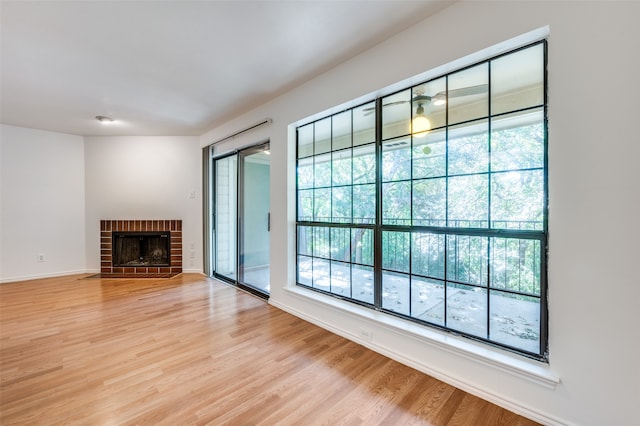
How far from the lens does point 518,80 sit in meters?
1.74

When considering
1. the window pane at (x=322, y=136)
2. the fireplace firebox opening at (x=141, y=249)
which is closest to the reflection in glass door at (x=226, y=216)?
the fireplace firebox opening at (x=141, y=249)

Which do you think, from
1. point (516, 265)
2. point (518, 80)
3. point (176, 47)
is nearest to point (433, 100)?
point (518, 80)

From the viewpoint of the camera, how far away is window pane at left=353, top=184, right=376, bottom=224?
2.44m

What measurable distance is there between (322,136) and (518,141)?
6.02ft

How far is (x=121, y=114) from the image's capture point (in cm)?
377

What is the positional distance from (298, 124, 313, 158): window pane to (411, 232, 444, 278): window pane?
5.28 feet

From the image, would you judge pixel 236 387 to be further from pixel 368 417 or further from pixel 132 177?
pixel 132 177

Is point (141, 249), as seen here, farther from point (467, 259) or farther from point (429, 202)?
point (467, 259)

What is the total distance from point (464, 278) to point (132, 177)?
5.66 meters

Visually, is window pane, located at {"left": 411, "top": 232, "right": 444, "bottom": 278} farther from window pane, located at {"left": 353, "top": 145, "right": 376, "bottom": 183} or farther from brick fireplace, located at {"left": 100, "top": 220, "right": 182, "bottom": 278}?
brick fireplace, located at {"left": 100, "top": 220, "right": 182, "bottom": 278}

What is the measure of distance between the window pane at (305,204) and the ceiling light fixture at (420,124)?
1.36 metres

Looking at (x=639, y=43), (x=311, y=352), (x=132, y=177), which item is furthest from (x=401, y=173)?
(x=132, y=177)

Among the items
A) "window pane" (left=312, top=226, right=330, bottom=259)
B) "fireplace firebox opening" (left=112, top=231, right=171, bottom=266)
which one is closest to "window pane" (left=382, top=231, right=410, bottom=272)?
"window pane" (left=312, top=226, right=330, bottom=259)

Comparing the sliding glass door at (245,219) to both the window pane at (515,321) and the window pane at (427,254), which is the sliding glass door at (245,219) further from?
the window pane at (515,321)
